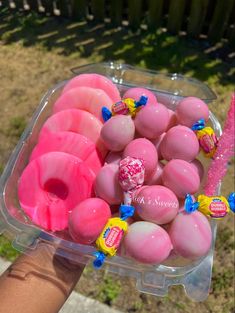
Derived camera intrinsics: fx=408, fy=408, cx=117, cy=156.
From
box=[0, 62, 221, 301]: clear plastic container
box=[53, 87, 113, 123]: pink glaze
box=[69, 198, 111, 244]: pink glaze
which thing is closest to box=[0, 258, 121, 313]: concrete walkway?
box=[0, 62, 221, 301]: clear plastic container

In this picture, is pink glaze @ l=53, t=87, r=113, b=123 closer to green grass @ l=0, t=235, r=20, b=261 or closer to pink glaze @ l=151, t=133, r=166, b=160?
pink glaze @ l=151, t=133, r=166, b=160

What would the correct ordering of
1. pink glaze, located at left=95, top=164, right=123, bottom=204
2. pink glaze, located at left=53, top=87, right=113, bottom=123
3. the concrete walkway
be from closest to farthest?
1. pink glaze, located at left=95, top=164, right=123, bottom=204
2. pink glaze, located at left=53, top=87, right=113, bottom=123
3. the concrete walkway

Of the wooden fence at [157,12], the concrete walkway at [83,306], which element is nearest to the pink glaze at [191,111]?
the concrete walkway at [83,306]

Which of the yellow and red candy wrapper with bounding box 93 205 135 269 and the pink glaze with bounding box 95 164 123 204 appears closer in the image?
the yellow and red candy wrapper with bounding box 93 205 135 269

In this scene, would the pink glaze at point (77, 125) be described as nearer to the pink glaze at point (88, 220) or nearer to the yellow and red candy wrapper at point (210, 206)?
the pink glaze at point (88, 220)

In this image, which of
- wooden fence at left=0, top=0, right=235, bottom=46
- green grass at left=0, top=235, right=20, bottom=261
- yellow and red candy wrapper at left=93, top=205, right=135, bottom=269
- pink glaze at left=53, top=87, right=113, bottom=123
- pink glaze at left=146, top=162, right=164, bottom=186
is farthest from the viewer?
wooden fence at left=0, top=0, right=235, bottom=46

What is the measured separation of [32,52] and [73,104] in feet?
6.86

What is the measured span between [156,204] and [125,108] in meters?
0.40

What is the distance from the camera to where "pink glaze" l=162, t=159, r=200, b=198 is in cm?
128

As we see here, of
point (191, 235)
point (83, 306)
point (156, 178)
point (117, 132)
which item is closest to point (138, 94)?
point (117, 132)

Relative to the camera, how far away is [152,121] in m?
1.38

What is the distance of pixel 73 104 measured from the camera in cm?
149

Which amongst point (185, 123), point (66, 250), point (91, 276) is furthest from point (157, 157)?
point (91, 276)

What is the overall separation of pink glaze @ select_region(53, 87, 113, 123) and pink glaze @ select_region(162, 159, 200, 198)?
349 mm
